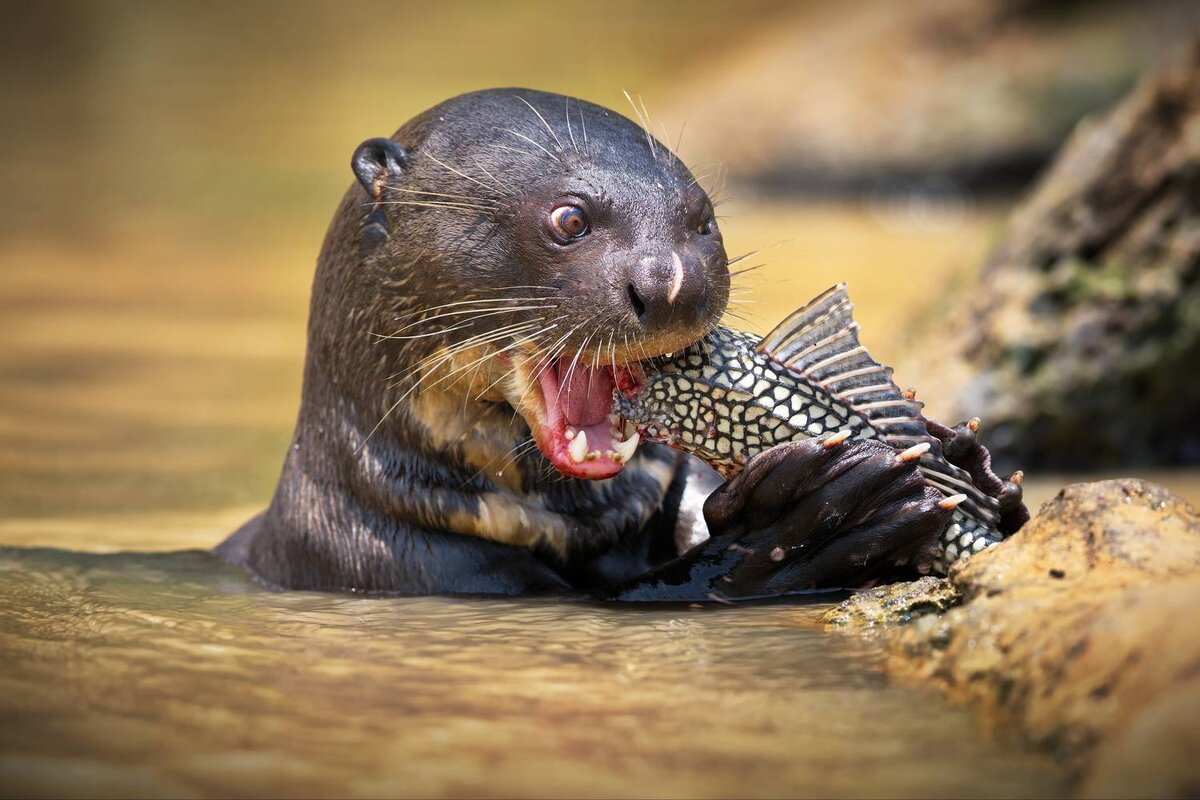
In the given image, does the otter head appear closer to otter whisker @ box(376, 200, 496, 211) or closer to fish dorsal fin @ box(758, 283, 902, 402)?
otter whisker @ box(376, 200, 496, 211)

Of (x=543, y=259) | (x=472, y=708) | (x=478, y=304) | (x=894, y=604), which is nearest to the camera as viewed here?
(x=472, y=708)

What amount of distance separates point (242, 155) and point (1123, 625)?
14.3 metres

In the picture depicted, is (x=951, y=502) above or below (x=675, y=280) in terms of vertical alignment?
below

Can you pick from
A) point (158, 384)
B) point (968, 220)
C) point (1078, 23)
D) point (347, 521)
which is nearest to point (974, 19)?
point (1078, 23)

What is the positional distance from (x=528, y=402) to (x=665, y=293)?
496mm

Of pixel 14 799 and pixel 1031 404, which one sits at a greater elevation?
pixel 1031 404

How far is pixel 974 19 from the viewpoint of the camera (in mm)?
14656

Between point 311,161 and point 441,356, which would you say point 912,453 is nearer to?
point 441,356

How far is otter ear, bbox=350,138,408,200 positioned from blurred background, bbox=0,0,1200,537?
1.21 metres

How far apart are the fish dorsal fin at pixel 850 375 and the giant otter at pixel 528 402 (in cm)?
10

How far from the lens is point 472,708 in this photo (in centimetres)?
279

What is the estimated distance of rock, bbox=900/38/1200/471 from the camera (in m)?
5.82

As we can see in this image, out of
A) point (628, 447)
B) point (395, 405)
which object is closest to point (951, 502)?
point (628, 447)

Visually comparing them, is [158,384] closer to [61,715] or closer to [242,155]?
[61,715]
